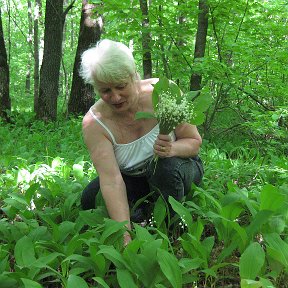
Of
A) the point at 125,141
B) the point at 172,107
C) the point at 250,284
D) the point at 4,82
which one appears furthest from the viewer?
the point at 4,82

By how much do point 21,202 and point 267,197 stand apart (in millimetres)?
1799

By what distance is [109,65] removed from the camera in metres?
2.32

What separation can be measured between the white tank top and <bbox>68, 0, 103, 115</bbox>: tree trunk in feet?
18.8

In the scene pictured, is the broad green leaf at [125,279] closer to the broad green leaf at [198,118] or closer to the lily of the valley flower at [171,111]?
the lily of the valley flower at [171,111]

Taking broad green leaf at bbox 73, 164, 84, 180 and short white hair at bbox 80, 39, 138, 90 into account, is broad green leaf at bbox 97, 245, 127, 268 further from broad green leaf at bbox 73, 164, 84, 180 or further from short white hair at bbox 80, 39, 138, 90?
broad green leaf at bbox 73, 164, 84, 180

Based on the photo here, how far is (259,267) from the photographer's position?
5.90 feet

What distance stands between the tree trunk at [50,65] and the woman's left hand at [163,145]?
235 inches

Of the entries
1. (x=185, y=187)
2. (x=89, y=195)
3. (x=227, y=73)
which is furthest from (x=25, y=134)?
(x=185, y=187)

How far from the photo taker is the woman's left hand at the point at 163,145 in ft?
7.81

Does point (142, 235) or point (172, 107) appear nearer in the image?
point (142, 235)

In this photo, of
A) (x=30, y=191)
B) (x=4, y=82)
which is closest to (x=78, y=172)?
(x=30, y=191)

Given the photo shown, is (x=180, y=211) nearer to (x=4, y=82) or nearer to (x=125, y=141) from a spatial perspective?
(x=125, y=141)

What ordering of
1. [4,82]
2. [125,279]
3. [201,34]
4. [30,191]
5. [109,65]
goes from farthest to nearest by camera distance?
[4,82]
[201,34]
[30,191]
[109,65]
[125,279]

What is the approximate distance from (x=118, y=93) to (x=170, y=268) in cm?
114
